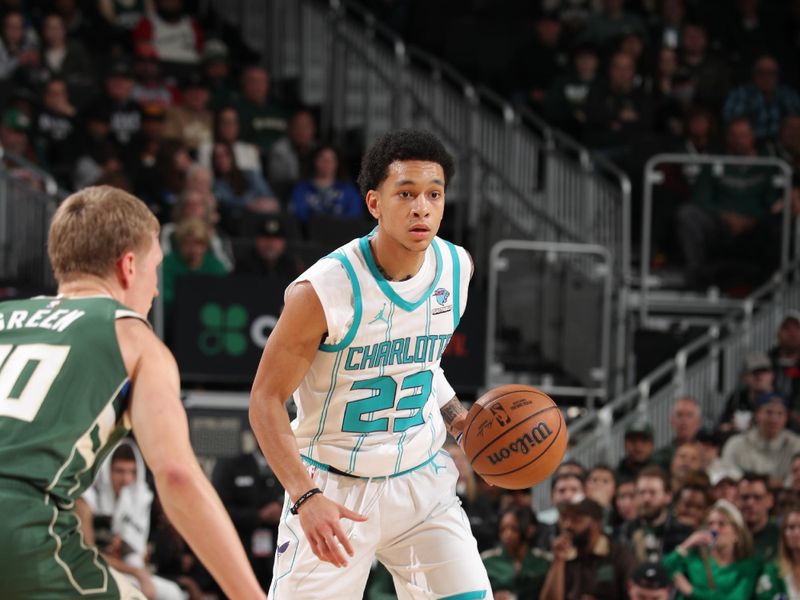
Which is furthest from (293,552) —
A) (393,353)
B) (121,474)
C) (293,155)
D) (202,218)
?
(293,155)

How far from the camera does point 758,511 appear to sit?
34.4 feet

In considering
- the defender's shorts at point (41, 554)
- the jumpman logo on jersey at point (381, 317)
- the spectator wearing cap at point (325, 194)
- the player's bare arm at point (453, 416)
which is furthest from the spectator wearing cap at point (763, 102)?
the defender's shorts at point (41, 554)

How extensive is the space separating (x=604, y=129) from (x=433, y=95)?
182 cm

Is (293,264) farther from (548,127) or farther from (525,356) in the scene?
(548,127)

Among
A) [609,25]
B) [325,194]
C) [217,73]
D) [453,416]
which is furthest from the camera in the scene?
[609,25]

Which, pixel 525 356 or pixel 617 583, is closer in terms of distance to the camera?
pixel 617 583

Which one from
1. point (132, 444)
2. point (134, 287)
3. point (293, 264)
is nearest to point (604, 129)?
point (293, 264)

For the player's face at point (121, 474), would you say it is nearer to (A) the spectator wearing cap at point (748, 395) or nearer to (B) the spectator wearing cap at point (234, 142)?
(B) the spectator wearing cap at point (234, 142)

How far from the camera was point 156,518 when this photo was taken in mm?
11164

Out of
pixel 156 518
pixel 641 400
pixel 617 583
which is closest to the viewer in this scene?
pixel 617 583

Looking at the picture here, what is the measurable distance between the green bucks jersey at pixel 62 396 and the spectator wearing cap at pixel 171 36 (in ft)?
41.0

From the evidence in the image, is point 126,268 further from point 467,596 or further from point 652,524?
point 652,524

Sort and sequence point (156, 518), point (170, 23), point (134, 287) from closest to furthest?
point (134, 287) → point (156, 518) → point (170, 23)

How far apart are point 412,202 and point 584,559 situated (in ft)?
17.1
